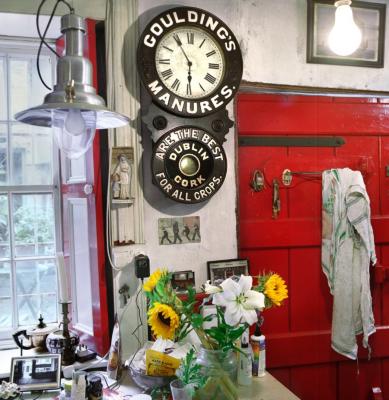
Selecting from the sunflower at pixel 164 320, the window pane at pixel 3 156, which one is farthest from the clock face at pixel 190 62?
the sunflower at pixel 164 320

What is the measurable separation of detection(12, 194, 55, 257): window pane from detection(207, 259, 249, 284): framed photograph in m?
0.84

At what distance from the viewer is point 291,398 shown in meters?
1.66

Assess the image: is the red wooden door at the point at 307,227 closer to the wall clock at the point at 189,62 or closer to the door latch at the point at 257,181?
the door latch at the point at 257,181

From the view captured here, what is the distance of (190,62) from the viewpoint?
2.02 meters

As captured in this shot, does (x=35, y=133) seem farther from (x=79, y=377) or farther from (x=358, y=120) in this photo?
(x=358, y=120)

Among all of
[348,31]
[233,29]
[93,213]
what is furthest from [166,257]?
[348,31]

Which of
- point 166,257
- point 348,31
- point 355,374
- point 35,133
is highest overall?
point 348,31

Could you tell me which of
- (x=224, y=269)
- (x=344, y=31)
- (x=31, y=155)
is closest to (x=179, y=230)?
(x=224, y=269)

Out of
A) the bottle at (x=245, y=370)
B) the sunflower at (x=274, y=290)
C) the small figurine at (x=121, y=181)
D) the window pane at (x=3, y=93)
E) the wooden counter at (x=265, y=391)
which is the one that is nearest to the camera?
the sunflower at (x=274, y=290)

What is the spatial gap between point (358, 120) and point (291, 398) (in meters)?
1.46

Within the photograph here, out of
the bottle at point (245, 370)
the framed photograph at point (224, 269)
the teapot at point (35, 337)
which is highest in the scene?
the framed photograph at point (224, 269)

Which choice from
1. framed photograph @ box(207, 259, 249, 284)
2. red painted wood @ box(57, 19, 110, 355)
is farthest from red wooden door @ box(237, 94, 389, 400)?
red painted wood @ box(57, 19, 110, 355)

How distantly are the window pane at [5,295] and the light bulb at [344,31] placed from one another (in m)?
1.94

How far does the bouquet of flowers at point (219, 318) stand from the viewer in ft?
4.78
